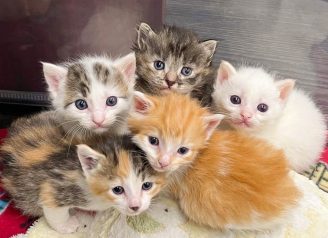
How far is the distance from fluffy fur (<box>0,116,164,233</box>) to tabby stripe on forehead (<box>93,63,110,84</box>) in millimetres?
195

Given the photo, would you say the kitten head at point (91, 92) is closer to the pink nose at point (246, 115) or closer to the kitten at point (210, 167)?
the kitten at point (210, 167)

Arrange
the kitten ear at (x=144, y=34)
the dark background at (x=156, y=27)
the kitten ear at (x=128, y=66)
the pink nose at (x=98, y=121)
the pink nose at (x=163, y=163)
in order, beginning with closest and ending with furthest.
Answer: the pink nose at (x=163, y=163), the pink nose at (x=98, y=121), the kitten ear at (x=128, y=66), the kitten ear at (x=144, y=34), the dark background at (x=156, y=27)

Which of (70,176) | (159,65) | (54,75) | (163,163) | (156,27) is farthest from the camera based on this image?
(156,27)

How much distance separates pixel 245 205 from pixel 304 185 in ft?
1.27

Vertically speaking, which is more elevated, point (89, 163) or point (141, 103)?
point (141, 103)

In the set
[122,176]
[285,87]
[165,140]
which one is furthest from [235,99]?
[122,176]

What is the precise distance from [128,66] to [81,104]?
0.66 ft

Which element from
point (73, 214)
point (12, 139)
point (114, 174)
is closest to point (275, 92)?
point (114, 174)

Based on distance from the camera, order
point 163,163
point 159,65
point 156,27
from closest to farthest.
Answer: point 163,163 < point 159,65 < point 156,27

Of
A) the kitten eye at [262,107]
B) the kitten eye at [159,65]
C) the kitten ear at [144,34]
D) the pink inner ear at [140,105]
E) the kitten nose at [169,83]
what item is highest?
the kitten ear at [144,34]

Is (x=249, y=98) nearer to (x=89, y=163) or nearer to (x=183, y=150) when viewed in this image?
(x=183, y=150)

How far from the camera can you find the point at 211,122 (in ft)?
4.29

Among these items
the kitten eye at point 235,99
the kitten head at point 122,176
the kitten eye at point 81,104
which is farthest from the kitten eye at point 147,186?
the kitten eye at point 235,99

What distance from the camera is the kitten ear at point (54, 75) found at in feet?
4.78
